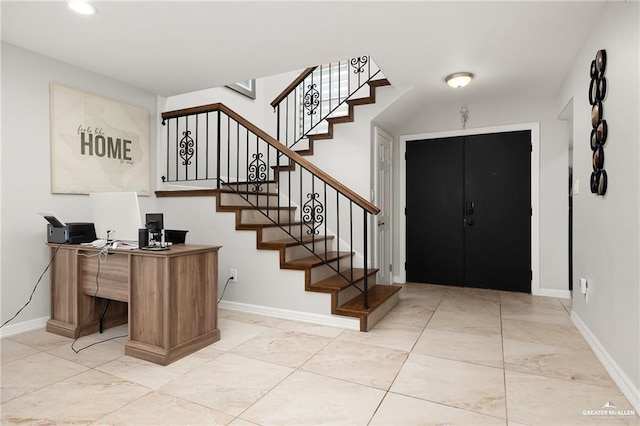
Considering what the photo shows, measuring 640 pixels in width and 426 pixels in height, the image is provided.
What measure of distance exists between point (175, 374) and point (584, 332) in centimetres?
308

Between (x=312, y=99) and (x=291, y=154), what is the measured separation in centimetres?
165

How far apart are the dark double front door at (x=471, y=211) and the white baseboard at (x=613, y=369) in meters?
1.64

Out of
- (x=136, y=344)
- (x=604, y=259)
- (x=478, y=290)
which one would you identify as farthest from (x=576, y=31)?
(x=136, y=344)

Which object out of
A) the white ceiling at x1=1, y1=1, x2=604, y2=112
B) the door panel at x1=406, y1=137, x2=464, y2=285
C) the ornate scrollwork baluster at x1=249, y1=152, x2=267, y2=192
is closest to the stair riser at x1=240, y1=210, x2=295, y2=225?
the ornate scrollwork baluster at x1=249, y1=152, x2=267, y2=192

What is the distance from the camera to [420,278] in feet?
16.2

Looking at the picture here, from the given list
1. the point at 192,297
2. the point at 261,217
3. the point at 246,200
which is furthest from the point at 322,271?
the point at 192,297

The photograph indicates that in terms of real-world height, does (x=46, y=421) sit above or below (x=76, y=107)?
below

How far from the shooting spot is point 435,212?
4.81 meters

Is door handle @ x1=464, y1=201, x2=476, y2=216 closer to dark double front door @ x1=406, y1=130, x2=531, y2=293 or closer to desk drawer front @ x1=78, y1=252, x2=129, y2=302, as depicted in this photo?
dark double front door @ x1=406, y1=130, x2=531, y2=293

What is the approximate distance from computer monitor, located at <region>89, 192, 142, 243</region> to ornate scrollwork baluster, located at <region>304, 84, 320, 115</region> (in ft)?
9.37

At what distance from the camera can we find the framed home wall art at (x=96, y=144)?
125 inches

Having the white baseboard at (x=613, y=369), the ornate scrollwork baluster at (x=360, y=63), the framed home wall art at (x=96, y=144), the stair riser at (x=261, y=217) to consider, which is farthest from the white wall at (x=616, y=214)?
the framed home wall art at (x=96, y=144)

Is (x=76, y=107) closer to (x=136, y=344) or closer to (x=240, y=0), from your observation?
(x=240, y=0)

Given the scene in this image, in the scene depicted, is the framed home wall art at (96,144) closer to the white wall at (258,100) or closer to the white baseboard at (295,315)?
the white wall at (258,100)
